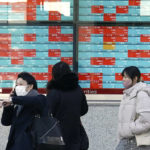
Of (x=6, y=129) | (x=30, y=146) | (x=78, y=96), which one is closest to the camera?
(x=30, y=146)

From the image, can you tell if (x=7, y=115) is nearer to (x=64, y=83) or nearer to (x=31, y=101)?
(x=31, y=101)

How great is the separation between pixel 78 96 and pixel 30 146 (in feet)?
2.54

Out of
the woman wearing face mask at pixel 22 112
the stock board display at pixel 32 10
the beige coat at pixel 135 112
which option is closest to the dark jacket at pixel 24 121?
the woman wearing face mask at pixel 22 112

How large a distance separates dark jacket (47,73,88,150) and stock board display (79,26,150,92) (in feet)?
8.90

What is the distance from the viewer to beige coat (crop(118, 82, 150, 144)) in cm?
544

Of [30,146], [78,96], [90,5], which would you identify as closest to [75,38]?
[90,5]

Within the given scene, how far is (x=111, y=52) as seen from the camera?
27.1ft

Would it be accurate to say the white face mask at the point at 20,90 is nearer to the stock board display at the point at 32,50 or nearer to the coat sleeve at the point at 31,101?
the coat sleeve at the point at 31,101

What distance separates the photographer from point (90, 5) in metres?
8.23

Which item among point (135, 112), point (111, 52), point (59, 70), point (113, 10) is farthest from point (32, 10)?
point (135, 112)

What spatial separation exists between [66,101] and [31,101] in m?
0.45

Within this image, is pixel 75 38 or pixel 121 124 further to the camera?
pixel 75 38

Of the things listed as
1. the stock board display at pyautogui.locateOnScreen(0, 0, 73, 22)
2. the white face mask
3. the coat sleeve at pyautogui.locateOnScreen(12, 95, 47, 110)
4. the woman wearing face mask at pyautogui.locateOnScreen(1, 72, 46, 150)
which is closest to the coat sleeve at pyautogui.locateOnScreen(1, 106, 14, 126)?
the woman wearing face mask at pyautogui.locateOnScreen(1, 72, 46, 150)

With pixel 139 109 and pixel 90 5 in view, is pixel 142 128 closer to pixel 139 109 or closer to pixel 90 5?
pixel 139 109
